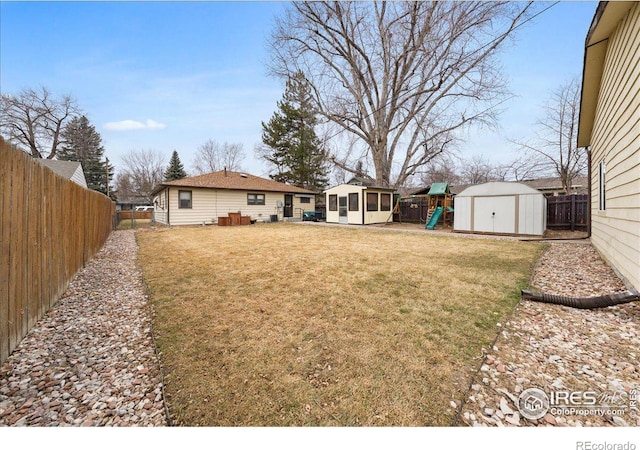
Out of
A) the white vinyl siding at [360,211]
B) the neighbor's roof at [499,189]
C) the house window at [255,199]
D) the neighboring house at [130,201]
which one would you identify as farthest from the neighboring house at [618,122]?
the neighboring house at [130,201]

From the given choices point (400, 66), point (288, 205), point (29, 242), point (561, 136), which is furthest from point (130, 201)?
point (561, 136)

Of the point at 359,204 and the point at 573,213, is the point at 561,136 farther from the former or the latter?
the point at 359,204

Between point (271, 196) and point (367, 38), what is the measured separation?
11.9 metres

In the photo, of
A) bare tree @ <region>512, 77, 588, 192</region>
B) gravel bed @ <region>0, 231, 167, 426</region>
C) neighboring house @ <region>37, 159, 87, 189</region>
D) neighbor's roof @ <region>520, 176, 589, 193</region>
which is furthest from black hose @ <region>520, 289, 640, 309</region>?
neighbor's roof @ <region>520, 176, 589, 193</region>

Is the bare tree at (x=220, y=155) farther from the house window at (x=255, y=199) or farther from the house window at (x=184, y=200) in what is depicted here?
the house window at (x=184, y=200)

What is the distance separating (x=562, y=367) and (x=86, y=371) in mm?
3506

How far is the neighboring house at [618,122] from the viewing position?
3.33m

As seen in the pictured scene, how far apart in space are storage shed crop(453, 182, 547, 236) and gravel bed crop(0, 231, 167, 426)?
11.4 m

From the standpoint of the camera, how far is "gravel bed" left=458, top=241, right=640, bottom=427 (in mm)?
1524

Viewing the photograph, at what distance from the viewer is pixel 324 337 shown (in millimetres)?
2400

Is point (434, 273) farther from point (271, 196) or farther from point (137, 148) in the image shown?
point (137, 148)

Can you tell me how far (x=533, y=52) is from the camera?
9.45m

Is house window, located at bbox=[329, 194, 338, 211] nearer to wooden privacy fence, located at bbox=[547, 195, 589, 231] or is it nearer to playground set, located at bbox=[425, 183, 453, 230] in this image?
playground set, located at bbox=[425, 183, 453, 230]

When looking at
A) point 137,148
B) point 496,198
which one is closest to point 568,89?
point 496,198
